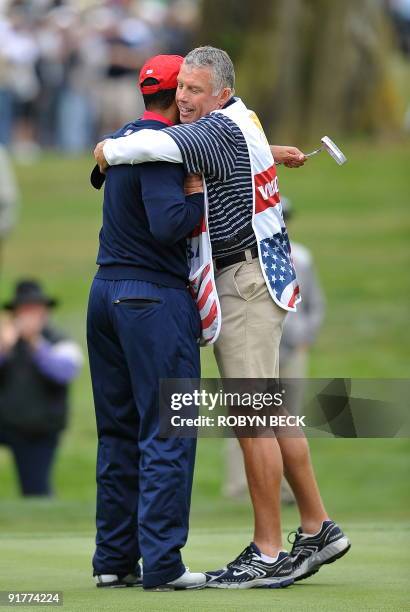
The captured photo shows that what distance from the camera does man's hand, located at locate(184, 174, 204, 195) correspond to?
6.74 m

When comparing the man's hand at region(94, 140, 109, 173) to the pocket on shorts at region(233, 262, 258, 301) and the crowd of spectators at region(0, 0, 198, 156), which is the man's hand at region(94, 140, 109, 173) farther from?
the crowd of spectators at region(0, 0, 198, 156)

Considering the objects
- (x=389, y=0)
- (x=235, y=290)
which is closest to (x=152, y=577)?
(x=235, y=290)

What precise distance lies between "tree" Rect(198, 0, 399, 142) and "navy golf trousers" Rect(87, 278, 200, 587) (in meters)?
17.8

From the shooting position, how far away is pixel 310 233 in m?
24.0

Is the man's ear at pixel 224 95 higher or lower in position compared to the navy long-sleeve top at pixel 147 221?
higher

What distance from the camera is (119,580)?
6992mm

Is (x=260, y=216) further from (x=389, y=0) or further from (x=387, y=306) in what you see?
(x=389, y=0)

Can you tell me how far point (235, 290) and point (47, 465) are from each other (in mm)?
7730

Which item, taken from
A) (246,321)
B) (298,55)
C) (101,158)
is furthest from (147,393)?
(298,55)

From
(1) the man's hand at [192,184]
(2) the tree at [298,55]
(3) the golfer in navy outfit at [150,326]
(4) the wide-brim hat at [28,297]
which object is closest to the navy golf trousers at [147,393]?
(3) the golfer in navy outfit at [150,326]

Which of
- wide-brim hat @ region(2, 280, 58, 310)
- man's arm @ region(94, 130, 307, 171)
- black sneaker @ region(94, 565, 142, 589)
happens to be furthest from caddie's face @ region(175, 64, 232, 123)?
wide-brim hat @ region(2, 280, 58, 310)

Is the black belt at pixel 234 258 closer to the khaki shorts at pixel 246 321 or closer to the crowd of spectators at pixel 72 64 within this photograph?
the khaki shorts at pixel 246 321

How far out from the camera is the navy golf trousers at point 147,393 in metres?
6.72

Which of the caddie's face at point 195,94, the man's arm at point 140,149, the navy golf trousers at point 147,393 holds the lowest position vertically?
the navy golf trousers at point 147,393
